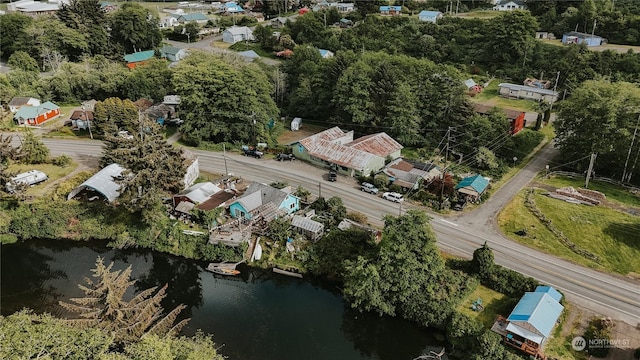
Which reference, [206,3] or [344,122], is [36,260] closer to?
[344,122]

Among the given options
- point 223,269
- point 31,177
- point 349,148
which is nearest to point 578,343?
point 223,269

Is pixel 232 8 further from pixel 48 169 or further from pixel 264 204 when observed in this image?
pixel 264 204

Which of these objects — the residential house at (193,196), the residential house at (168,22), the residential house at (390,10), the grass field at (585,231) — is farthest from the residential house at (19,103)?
the residential house at (390,10)

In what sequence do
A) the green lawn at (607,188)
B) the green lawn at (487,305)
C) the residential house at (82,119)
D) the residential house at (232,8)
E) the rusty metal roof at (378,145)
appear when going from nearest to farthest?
the green lawn at (487,305) < the green lawn at (607,188) < the rusty metal roof at (378,145) < the residential house at (82,119) < the residential house at (232,8)

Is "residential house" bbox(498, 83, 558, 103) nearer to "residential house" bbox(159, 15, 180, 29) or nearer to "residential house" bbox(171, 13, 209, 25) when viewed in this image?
"residential house" bbox(171, 13, 209, 25)

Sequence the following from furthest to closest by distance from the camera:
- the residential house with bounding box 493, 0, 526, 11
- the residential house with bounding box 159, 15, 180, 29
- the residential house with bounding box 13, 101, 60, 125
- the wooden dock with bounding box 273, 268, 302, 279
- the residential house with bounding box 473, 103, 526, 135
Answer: the residential house with bounding box 159, 15, 180, 29 < the residential house with bounding box 493, 0, 526, 11 < the residential house with bounding box 13, 101, 60, 125 < the residential house with bounding box 473, 103, 526, 135 < the wooden dock with bounding box 273, 268, 302, 279

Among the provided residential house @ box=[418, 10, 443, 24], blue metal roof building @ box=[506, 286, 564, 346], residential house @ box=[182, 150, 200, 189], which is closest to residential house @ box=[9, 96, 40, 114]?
residential house @ box=[182, 150, 200, 189]

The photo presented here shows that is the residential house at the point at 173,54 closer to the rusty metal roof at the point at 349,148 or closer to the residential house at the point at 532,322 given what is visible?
the rusty metal roof at the point at 349,148
